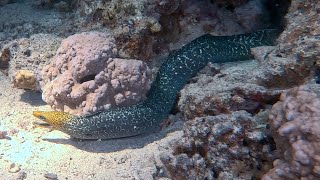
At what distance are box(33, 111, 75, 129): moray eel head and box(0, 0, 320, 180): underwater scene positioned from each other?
1 centimetres

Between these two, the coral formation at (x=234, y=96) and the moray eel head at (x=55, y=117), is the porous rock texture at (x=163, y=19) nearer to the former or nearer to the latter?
the moray eel head at (x=55, y=117)

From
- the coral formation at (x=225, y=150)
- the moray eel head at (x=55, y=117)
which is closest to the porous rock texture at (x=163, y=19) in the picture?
the moray eel head at (x=55, y=117)

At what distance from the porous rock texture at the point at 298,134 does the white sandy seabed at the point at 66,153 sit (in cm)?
150

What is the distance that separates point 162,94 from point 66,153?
169 centimetres

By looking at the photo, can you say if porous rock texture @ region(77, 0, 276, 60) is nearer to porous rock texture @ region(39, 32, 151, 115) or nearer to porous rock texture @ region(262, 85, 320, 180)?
porous rock texture @ region(39, 32, 151, 115)

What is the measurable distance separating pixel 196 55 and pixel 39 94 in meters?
2.86

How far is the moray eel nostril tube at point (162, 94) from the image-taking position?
13.8 feet

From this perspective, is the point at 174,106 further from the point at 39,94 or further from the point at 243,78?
the point at 39,94

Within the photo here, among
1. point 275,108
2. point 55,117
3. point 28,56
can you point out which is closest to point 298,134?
point 275,108

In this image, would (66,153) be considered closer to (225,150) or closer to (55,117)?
(55,117)

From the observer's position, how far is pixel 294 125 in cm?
197

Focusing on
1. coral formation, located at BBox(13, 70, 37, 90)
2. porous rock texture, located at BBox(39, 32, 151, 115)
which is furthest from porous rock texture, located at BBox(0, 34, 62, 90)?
porous rock texture, located at BBox(39, 32, 151, 115)

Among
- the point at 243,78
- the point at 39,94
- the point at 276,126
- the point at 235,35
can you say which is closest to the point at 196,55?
the point at 235,35

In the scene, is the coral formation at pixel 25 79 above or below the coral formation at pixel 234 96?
below
